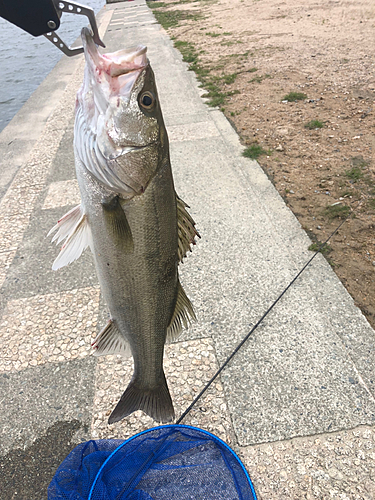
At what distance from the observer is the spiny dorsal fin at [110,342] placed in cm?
188

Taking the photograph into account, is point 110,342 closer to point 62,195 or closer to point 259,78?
point 62,195

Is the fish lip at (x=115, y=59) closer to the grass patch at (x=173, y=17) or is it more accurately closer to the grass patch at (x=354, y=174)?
the grass patch at (x=354, y=174)

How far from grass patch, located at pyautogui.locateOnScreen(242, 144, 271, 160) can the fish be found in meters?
4.16

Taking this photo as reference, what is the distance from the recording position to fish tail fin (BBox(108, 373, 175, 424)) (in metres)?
1.93

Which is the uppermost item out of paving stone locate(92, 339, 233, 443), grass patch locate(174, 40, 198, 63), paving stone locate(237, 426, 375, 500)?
grass patch locate(174, 40, 198, 63)

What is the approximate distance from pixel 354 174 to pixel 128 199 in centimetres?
435

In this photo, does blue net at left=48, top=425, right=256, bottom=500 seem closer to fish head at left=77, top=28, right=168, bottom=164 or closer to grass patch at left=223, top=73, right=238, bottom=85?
fish head at left=77, top=28, right=168, bottom=164

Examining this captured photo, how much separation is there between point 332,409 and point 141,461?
1.30 m

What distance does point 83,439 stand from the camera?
2428mm

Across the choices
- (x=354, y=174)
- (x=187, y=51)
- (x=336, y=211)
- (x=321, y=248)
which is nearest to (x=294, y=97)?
(x=354, y=174)

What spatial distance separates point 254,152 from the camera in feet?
18.5

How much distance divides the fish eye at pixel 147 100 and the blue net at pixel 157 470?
1795mm

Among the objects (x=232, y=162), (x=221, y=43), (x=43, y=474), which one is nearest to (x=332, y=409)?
(x=43, y=474)

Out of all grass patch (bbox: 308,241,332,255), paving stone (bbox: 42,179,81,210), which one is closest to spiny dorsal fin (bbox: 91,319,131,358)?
grass patch (bbox: 308,241,332,255)
